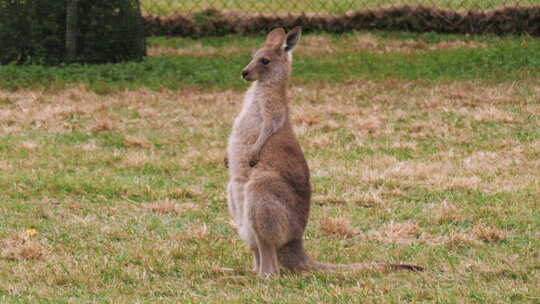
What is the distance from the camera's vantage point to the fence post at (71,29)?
10.6 m

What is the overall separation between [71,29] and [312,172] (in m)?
5.21

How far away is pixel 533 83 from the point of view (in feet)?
33.0

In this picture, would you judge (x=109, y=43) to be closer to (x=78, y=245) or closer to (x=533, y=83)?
(x=533, y=83)

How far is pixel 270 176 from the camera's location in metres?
4.30

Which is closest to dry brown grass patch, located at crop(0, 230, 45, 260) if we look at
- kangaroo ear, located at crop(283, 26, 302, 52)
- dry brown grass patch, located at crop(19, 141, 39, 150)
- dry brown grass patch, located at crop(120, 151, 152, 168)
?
kangaroo ear, located at crop(283, 26, 302, 52)

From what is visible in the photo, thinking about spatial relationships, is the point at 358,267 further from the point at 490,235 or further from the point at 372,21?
the point at 372,21

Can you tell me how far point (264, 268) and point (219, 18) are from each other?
947 centimetres

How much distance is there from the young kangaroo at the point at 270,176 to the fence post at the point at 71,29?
20.9ft

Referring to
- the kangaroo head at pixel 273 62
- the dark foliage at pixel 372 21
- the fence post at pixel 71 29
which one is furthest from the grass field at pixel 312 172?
the kangaroo head at pixel 273 62

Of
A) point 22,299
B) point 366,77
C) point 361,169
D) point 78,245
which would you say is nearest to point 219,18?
point 366,77

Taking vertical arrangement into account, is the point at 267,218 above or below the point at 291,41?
A: below

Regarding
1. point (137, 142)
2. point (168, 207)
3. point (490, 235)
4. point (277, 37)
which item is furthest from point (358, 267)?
point (137, 142)

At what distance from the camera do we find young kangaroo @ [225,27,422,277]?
4.22 m

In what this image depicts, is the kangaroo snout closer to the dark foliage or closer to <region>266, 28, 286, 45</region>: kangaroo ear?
<region>266, 28, 286, 45</region>: kangaroo ear
